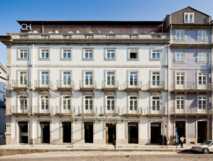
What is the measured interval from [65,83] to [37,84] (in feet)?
11.8

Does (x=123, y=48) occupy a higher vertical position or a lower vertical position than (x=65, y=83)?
higher

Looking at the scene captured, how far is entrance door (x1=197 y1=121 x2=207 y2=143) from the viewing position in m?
40.2

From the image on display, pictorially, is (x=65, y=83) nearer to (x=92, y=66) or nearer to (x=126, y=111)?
(x=92, y=66)

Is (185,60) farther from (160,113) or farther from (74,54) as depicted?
(74,54)

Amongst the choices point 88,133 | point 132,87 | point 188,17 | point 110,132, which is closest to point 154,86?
point 132,87

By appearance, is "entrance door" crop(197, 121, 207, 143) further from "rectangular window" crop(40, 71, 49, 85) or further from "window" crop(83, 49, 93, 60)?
"rectangular window" crop(40, 71, 49, 85)

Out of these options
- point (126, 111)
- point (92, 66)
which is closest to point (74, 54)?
point (92, 66)

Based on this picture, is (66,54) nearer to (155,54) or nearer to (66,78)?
(66,78)

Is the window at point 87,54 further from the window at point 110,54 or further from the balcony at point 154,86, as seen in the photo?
the balcony at point 154,86

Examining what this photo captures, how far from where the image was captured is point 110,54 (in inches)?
1586

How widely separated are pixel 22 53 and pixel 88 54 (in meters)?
8.64

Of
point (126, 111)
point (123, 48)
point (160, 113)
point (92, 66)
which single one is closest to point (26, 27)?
point (92, 66)

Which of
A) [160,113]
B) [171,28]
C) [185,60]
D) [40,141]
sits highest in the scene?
[171,28]

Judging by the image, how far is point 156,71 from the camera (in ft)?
132
